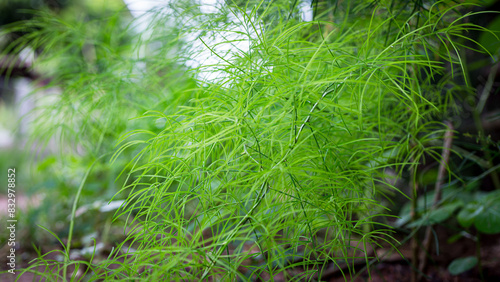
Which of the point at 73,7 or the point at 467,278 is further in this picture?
the point at 73,7

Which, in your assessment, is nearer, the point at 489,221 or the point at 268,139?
the point at 268,139

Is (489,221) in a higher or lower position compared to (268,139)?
lower

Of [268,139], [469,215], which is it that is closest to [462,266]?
[469,215]

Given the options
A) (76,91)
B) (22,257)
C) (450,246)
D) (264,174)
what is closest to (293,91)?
(264,174)

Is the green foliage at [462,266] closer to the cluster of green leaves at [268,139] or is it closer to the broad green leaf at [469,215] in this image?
the broad green leaf at [469,215]

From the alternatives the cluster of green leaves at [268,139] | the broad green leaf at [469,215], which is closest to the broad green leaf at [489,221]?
the broad green leaf at [469,215]

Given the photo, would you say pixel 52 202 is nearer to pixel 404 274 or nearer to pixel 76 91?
pixel 76 91

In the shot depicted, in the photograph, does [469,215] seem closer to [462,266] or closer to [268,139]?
[462,266]

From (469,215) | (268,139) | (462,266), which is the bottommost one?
(462,266)

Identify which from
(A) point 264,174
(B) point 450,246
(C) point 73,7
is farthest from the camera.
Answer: (C) point 73,7

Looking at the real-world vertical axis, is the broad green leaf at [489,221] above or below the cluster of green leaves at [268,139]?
below

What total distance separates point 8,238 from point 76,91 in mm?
760

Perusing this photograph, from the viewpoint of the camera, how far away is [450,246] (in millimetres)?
1010

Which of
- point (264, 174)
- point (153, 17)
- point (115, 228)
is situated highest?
point (153, 17)
